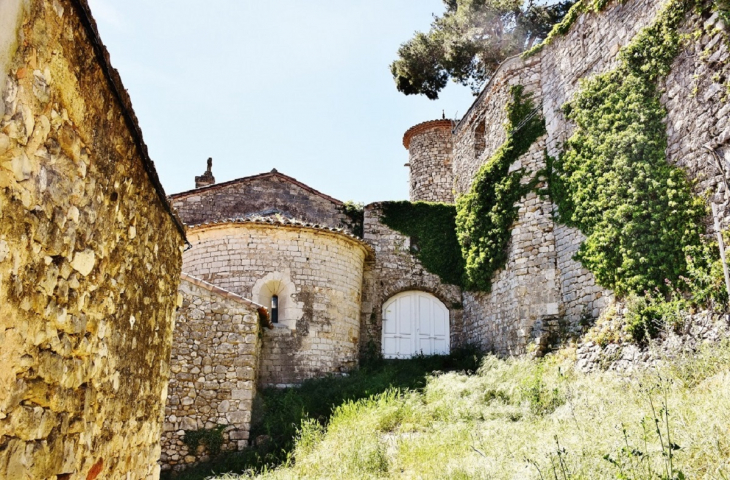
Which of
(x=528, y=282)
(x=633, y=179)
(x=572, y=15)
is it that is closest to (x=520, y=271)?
(x=528, y=282)

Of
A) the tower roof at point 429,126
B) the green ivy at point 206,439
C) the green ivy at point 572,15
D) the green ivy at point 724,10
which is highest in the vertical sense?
the tower roof at point 429,126

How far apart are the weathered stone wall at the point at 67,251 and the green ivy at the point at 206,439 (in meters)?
6.41

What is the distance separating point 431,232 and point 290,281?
521 cm

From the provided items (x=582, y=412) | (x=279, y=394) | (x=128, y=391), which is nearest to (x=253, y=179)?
(x=279, y=394)

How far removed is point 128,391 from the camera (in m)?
3.74

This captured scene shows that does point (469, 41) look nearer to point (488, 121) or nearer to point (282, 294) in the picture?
point (488, 121)

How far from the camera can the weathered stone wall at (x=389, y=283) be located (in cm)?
1562

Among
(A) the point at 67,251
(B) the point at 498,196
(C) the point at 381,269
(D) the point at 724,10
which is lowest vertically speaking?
(A) the point at 67,251

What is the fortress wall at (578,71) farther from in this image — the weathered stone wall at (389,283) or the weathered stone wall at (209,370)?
the weathered stone wall at (209,370)

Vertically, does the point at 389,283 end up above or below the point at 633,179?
below

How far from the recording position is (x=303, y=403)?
429 inches

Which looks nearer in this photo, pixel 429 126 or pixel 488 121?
pixel 488 121

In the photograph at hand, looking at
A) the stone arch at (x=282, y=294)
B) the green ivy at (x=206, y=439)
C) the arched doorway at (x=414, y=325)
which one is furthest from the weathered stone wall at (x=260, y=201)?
the green ivy at (x=206, y=439)

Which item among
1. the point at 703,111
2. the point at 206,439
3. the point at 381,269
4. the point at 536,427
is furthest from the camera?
the point at 381,269
